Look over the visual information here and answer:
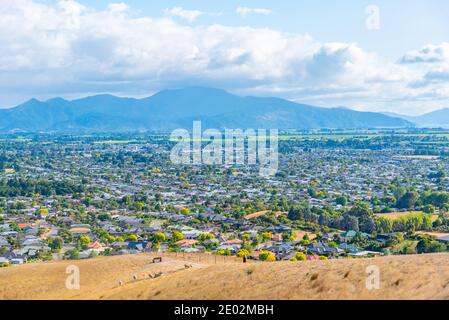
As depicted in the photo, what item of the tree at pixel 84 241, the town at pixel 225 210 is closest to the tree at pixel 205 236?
the town at pixel 225 210

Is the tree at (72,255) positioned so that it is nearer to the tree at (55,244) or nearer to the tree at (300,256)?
the tree at (55,244)

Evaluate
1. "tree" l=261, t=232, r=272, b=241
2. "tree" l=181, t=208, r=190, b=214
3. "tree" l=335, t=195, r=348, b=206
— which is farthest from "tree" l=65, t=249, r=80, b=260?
"tree" l=335, t=195, r=348, b=206

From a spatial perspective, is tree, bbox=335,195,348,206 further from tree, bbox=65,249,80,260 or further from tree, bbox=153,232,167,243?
tree, bbox=65,249,80,260

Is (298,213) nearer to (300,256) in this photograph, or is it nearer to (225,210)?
(225,210)
